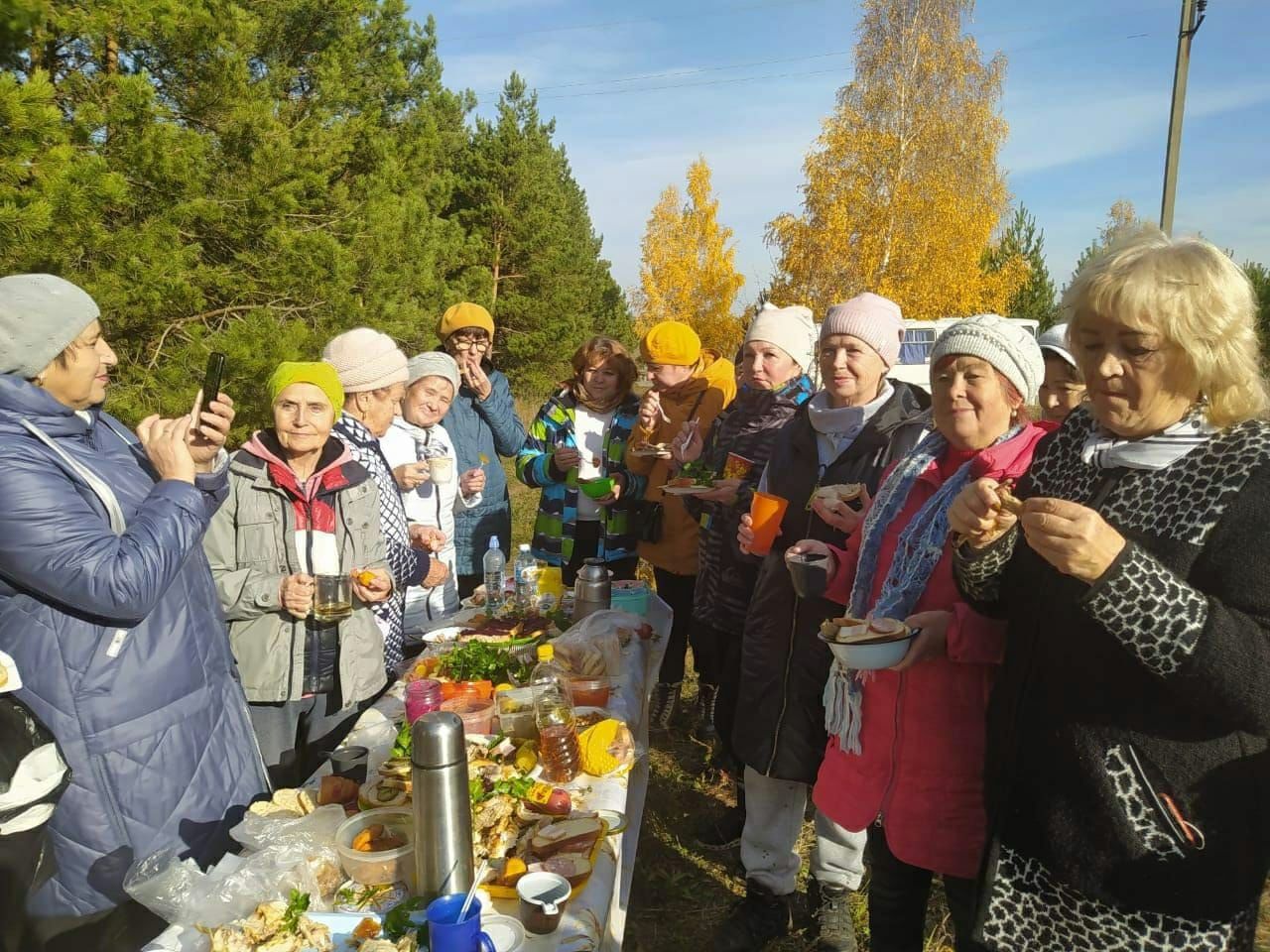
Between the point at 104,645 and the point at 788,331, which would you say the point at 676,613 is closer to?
the point at 788,331

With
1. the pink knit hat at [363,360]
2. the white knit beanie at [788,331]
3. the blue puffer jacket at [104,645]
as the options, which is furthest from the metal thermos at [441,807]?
the white knit beanie at [788,331]

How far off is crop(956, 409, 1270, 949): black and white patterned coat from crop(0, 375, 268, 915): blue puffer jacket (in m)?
1.90

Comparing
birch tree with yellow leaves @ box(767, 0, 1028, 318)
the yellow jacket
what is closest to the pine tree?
birch tree with yellow leaves @ box(767, 0, 1028, 318)

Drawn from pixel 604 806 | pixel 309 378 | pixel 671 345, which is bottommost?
pixel 604 806

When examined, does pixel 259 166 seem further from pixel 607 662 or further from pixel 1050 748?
pixel 1050 748

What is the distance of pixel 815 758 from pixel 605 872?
1098 millimetres

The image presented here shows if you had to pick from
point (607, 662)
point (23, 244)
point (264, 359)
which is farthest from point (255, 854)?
point (264, 359)

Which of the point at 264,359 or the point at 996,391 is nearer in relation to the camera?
the point at 996,391

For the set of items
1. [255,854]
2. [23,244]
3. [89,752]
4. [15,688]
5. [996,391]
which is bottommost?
[255,854]

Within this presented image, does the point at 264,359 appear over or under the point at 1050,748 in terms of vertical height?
over

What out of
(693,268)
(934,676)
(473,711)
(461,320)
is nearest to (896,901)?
(934,676)

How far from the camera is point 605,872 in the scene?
1.70 metres

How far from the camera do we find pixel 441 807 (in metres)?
1.44

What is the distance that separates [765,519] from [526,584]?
131 centimetres
